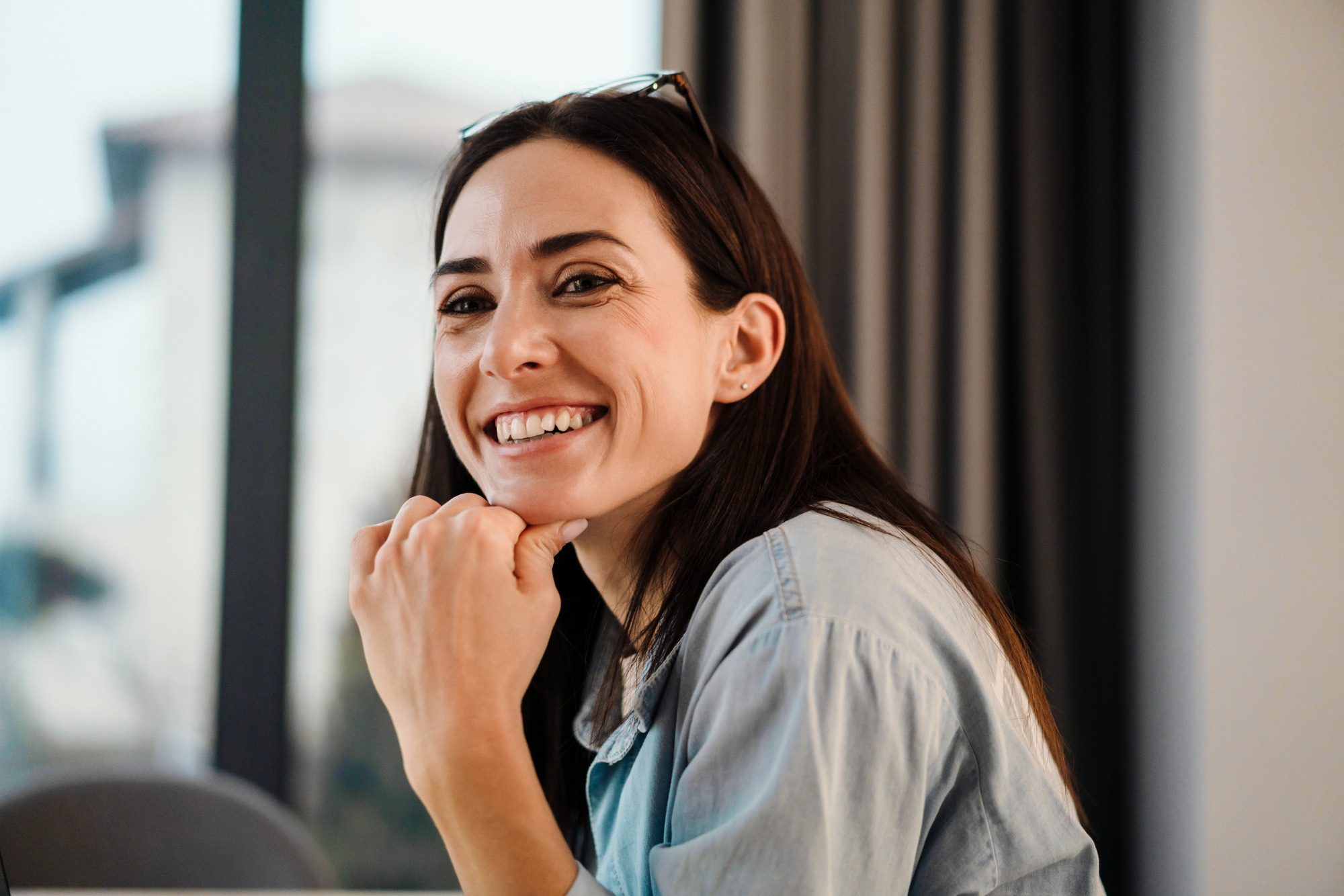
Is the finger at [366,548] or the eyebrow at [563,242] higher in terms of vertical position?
the eyebrow at [563,242]

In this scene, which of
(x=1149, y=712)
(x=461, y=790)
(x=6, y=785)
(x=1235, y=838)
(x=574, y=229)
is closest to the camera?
(x=461, y=790)

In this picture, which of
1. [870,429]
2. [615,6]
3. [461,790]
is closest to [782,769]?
[461,790]

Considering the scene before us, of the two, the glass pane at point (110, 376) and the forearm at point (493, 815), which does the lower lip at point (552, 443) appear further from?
the glass pane at point (110, 376)

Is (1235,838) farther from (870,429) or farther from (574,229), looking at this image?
(574,229)

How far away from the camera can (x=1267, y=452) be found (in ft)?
5.41

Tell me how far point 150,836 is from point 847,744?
1197 millimetres

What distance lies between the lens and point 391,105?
2.19 m

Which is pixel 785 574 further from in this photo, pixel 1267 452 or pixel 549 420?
pixel 1267 452

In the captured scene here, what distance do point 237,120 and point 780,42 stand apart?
4.14 ft

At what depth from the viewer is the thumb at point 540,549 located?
Answer: 0.86 meters

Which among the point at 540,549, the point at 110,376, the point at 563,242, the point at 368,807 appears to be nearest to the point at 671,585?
the point at 540,549

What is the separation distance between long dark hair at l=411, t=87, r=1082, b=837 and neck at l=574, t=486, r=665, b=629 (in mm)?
13

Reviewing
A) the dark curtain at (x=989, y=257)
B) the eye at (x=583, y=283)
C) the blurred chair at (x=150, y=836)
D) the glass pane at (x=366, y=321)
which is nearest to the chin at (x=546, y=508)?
the eye at (x=583, y=283)

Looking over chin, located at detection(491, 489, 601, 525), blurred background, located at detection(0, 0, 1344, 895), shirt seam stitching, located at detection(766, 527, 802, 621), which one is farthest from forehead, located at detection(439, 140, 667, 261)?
blurred background, located at detection(0, 0, 1344, 895)
